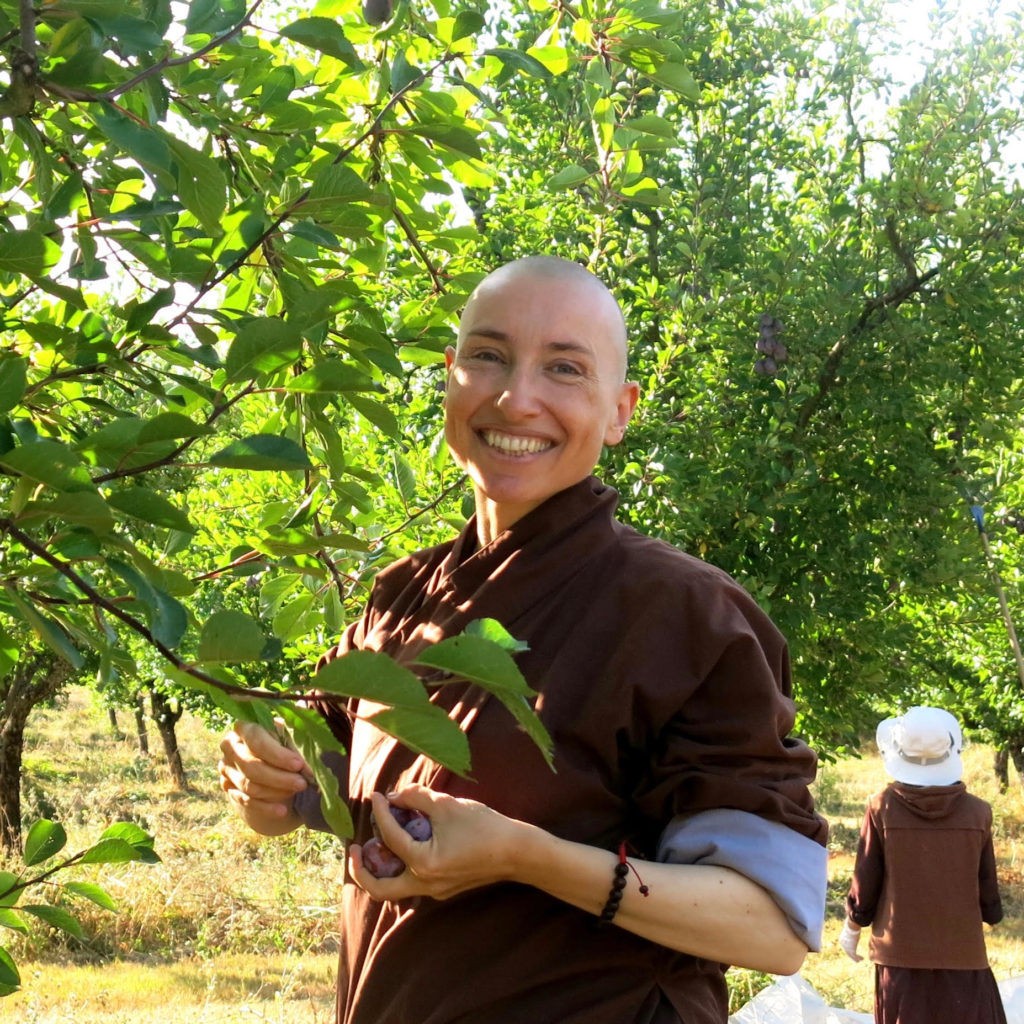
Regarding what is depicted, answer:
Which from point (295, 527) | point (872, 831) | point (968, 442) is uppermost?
point (968, 442)

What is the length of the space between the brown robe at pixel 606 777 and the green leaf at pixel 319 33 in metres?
0.64

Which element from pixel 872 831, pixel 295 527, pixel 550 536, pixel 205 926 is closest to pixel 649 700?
pixel 550 536

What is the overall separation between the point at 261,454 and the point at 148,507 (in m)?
0.10

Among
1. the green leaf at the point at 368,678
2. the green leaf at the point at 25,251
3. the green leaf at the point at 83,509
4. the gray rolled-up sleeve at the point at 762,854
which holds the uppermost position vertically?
the green leaf at the point at 25,251

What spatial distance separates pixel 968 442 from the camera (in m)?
5.48

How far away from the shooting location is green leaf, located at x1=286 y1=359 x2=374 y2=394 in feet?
3.99

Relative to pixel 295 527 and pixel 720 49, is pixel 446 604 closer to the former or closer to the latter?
pixel 295 527

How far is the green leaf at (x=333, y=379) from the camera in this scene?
122 cm

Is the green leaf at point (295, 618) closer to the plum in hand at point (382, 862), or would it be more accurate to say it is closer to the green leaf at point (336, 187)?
the plum in hand at point (382, 862)

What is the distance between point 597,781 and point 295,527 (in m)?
0.53

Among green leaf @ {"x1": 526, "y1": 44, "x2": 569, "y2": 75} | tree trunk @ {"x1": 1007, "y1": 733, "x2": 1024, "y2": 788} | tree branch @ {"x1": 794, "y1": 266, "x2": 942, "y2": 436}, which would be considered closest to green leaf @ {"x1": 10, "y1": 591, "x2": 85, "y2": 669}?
green leaf @ {"x1": 526, "y1": 44, "x2": 569, "y2": 75}

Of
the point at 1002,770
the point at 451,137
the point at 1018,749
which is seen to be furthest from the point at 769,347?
the point at 1002,770

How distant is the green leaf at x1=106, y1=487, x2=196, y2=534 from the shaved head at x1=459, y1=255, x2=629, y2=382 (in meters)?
0.67

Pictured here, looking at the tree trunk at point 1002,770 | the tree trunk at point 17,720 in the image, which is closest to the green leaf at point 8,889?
the tree trunk at point 17,720
